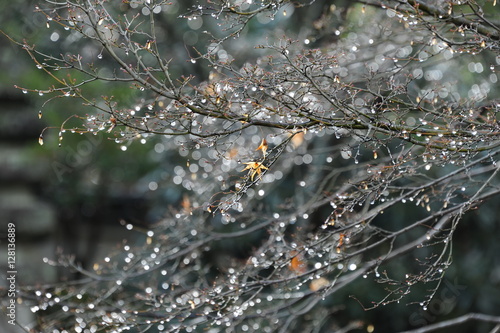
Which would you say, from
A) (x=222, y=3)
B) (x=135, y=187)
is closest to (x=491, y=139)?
(x=222, y=3)

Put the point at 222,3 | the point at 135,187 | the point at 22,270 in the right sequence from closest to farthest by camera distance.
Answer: the point at 222,3
the point at 22,270
the point at 135,187

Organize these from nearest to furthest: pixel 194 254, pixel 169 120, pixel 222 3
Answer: pixel 169 120 → pixel 222 3 → pixel 194 254

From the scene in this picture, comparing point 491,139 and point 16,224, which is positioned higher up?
point 16,224

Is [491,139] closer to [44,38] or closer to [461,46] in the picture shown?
[461,46]

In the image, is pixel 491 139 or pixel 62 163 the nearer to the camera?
pixel 491 139

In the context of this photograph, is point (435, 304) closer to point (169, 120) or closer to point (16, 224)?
point (16, 224)

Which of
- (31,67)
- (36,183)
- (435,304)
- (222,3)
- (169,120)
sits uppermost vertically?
(31,67)

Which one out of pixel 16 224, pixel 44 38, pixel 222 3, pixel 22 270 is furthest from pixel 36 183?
pixel 222 3

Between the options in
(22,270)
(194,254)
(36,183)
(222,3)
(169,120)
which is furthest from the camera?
(36,183)

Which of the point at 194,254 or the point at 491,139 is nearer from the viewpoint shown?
the point at 491,139
